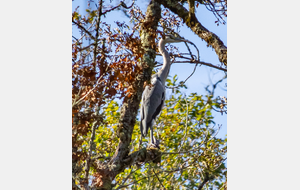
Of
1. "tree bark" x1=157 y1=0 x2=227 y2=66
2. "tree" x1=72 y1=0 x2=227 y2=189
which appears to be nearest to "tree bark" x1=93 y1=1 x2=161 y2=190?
"tree" x1=72 y1=0 x2=227 y2=189

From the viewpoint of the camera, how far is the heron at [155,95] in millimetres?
2174

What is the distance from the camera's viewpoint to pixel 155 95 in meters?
2.19

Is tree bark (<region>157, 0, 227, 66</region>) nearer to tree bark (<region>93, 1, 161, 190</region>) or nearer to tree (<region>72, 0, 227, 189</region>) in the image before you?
tree (<region>72, 0, 227, 189</region>)

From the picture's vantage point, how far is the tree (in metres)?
2.01

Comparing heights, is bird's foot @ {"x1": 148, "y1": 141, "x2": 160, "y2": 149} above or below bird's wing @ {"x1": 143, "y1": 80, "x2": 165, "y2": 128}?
below

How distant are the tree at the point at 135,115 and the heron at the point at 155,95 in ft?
0.13

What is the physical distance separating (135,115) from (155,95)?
188 mm

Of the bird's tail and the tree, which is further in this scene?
the bird's tail

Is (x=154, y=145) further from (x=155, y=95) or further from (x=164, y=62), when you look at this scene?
(x=164, y=62)

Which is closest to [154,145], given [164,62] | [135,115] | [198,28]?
[135,115]

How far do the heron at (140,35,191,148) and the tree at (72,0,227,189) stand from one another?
40 mm
